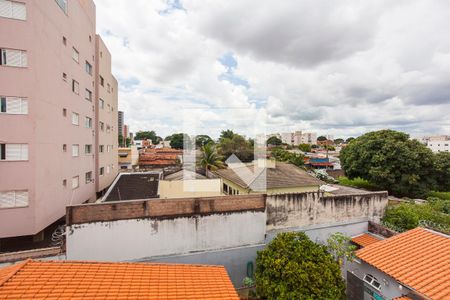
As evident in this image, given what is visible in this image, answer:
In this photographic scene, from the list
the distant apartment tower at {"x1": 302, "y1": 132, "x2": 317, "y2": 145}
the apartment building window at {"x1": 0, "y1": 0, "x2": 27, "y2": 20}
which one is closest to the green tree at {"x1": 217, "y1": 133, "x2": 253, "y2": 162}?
the apartment building window at {"x1": 0, "y1": 0, "x2": 27, "y2": 20}

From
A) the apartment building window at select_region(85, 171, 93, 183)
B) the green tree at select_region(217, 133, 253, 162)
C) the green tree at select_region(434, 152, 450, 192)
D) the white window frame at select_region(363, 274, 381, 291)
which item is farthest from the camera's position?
the green tree at select_region(217, 133, 253, 162)

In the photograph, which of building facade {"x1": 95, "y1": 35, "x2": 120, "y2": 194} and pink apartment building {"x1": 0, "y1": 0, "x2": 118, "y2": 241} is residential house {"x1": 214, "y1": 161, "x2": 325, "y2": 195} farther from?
building facade {"x1": 95, "y1": 35, "x2": 120, "y2": 194}

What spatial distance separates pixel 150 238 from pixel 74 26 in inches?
610

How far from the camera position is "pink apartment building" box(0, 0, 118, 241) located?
10.8 metres

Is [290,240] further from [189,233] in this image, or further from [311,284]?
[189,233]

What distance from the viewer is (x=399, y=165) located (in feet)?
82.8

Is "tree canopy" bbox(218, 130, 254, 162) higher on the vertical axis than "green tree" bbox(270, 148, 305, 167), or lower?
higher

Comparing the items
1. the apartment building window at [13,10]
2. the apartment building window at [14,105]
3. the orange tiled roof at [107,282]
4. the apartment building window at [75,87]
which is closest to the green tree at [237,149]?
the apartment building window at [75,87]

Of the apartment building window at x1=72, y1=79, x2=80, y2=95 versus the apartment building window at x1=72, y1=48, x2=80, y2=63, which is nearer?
the apartment building window at x1=72, y1=48, x2=80, y2=63

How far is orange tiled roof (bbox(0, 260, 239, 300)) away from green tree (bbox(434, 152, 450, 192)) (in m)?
30.8

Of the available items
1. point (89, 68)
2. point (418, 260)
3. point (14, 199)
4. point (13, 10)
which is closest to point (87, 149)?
point (89, 68)

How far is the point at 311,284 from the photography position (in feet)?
25.5

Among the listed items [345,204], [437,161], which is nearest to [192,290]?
[345,204]

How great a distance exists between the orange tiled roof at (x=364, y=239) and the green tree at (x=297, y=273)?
455 cm
